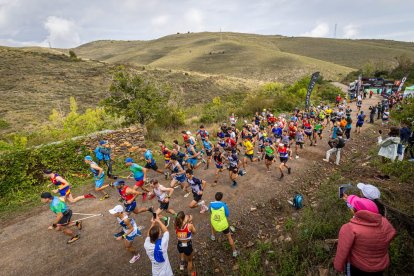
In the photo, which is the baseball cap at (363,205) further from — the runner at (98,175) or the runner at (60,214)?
the runner at (98,175)

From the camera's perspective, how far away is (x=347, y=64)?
86500mm

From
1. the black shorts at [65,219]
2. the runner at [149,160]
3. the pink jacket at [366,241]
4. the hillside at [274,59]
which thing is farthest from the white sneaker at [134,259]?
the hillside at [274,59]

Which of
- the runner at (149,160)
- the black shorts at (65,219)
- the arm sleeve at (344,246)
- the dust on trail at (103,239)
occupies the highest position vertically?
the arm sleeve at (344,246)

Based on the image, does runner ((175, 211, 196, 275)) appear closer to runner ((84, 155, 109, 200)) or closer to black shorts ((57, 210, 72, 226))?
black shorts ((57, 210, 72, 226))

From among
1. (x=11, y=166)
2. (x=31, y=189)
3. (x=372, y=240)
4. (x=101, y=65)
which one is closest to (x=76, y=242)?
(x=31, y=189)

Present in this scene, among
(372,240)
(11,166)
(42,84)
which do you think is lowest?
(11,166)

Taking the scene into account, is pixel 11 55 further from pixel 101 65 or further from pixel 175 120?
pixel 175 120

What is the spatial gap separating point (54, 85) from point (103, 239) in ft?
131

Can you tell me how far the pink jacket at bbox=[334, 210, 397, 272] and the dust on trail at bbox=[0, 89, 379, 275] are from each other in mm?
3391

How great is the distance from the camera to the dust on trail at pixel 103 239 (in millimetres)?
6305

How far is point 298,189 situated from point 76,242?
8.34m

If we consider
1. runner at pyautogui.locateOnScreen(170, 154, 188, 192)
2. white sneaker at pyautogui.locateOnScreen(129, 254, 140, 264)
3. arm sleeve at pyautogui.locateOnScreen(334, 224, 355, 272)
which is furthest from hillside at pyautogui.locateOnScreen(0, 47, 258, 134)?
arm sleeve at pyautogui.locateOnScreen(334, 224, 355, 272)

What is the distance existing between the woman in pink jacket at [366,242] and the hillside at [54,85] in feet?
75.1

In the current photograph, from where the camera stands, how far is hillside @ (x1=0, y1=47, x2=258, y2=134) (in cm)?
2968
